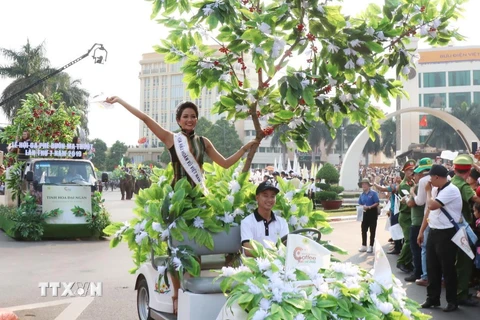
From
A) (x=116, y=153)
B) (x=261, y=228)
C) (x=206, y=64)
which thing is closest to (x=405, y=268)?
(x=261, y=228)

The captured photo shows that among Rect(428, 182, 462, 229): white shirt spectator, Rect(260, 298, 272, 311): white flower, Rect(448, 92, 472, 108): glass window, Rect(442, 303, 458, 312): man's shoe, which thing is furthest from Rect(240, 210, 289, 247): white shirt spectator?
Rect(448, 92, 472, 108): glass window

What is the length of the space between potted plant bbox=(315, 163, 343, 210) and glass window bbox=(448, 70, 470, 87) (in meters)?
63.5

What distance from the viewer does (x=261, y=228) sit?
5.07m

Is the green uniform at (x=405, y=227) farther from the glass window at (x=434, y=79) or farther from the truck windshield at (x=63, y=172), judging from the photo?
the glass window at (x=434, y=79)

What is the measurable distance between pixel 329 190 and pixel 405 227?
1935 cm

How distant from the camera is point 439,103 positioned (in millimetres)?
85875

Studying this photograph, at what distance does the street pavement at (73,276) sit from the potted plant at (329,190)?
44.2ft

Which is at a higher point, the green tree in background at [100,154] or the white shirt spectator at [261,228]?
the green tree in background at [100,154]

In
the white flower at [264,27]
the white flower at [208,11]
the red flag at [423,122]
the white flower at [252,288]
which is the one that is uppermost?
the red flag at [423,122]

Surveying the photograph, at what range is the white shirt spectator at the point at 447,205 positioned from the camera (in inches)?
259

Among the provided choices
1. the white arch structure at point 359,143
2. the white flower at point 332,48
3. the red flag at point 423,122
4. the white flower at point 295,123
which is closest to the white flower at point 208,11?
the white flower at point 332,48

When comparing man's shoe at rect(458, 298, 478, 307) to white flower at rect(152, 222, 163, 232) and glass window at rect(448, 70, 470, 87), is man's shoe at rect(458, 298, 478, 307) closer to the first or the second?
white flower at rect(152, 222, 163, 232)

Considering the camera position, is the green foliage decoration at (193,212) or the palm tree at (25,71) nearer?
the green foliage decoration at (193,212)

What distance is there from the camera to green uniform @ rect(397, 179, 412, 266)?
32.6 ft
